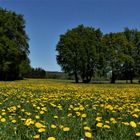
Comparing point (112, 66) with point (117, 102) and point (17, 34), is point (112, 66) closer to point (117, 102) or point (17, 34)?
point (17, 34)

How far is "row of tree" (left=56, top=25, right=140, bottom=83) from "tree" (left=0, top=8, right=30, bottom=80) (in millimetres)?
8147

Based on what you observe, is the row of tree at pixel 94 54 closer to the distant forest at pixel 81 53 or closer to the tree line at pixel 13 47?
the distant forest at pixel 81 53

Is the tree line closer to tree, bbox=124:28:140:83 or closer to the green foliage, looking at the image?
tree, bbox=124:28:140:83

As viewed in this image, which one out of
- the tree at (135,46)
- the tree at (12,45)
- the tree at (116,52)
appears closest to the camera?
the tree at (12,45)

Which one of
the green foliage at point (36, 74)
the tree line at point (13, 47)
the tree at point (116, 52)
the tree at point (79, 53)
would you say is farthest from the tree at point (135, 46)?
the green foliage at point (36, 74)

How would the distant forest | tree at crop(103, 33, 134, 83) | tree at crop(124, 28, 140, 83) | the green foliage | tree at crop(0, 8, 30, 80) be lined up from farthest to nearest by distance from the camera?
1. the green foliage
2. tree at crop(124, 28, 140, 83)
3. tree at crop(103, 33, 134, 83)
4. the distant forest
5. tree at crop(0, 8, 30, 80)

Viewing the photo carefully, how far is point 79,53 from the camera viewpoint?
237 feet

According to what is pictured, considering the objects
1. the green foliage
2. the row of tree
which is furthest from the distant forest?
the green foliage

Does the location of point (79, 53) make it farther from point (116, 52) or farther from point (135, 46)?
point (135, 46)

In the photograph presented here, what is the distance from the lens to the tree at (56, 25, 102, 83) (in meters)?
71.9

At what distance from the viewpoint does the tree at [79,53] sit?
71.9 meters

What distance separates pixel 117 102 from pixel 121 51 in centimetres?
6396

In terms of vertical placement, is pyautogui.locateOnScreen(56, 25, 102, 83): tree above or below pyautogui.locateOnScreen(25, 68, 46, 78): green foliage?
A: above

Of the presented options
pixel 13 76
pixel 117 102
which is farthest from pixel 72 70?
pixel 117 102
